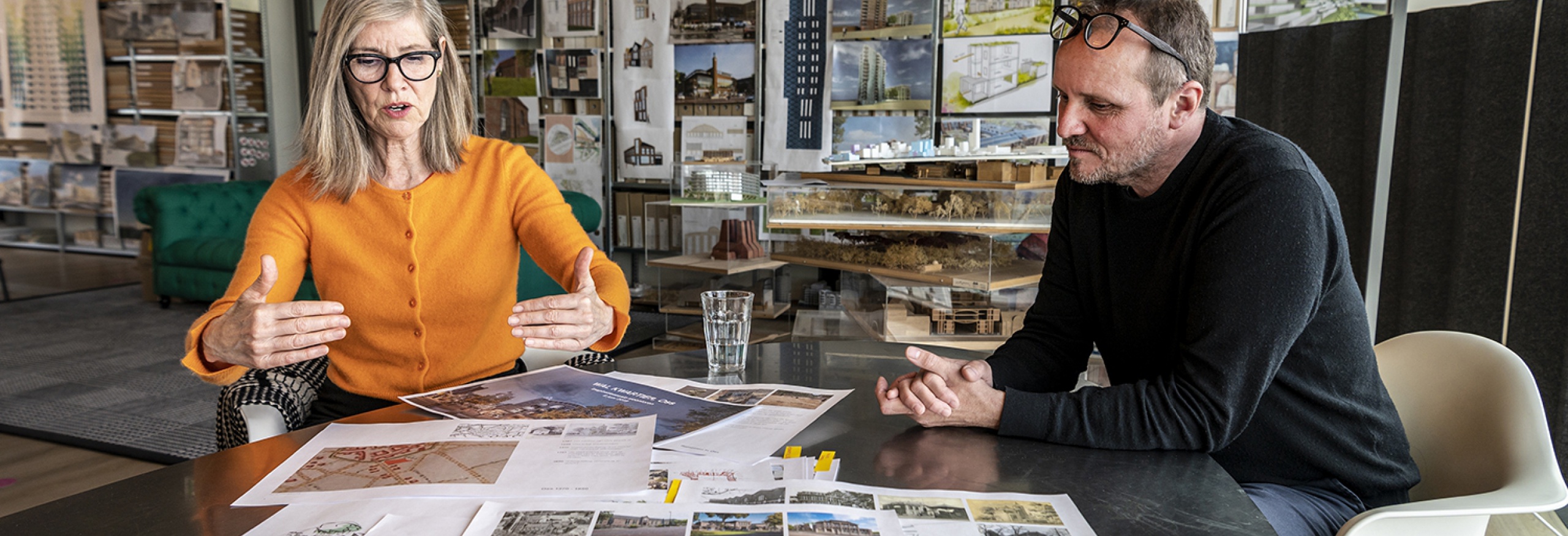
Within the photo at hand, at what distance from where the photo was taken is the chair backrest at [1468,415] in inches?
44.6

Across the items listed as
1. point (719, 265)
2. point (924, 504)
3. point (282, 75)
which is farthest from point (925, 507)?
point (282, 75)

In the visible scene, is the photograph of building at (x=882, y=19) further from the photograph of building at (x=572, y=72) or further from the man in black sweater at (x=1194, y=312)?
the man in black sweater at (x=1194, y=312)

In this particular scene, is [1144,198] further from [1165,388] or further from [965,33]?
[965,33]

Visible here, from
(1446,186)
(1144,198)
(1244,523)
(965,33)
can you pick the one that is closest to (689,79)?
(965,33)

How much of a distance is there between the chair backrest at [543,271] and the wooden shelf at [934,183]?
1.16 m

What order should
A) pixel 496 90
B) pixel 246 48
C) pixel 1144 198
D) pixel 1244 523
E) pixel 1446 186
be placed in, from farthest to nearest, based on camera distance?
pixel 246 48 → pixel 496 90 → pixel 1446 186 → pixel 1144 198 → pixel 1244 523

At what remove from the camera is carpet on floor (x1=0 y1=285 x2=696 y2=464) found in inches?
127

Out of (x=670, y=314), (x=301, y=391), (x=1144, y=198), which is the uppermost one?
(x=1144, y=198)

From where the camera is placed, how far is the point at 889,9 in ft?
16.2

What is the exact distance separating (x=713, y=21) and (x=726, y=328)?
14.0 feet

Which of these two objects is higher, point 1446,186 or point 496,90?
point 496,90

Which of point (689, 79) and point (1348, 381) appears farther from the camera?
point (689, 79)

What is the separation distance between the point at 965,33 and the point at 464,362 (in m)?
3.77

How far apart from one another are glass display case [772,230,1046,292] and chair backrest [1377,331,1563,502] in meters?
1.69
